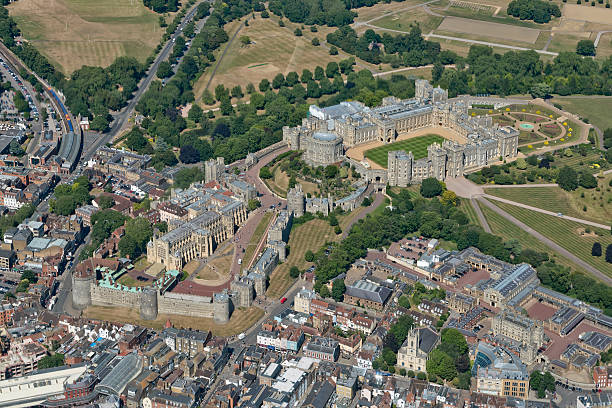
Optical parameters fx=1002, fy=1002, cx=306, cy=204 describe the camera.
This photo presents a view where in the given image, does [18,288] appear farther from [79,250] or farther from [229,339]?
[229,339]

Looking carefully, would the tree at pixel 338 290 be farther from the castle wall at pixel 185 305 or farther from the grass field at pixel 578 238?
the grass field at pixel 578 238

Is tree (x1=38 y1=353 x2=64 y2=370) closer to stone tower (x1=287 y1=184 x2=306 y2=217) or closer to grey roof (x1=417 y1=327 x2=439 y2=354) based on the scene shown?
grey roof (x1=417 y1=327 x2=439 y2=354)


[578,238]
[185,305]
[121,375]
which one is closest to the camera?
[121,375]

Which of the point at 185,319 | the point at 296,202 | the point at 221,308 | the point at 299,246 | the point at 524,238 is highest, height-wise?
the point at 296,202

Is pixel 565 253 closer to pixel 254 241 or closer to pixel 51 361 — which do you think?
pixel 254 241

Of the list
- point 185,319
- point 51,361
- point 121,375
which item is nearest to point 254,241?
point 185,319

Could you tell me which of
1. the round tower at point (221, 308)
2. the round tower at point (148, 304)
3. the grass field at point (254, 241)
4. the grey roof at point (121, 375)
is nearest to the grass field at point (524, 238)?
the grass field at point (254, 241)

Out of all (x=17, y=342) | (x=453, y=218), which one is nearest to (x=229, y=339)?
(x=17, y=342)
